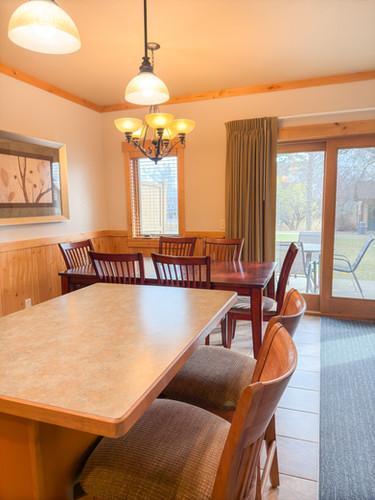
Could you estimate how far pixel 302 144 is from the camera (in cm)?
389

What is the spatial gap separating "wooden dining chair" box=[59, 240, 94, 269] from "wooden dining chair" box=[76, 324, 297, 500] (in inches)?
84.8

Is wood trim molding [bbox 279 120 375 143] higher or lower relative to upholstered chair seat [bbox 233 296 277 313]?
higher

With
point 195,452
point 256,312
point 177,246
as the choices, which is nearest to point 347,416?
point 256,312

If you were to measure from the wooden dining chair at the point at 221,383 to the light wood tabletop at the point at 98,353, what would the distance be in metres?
0.27

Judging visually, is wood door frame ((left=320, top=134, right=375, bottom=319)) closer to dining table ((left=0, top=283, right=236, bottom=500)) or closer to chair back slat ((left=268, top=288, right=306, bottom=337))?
chair back slat ((left=268, top=288, right=306, bottom=337))

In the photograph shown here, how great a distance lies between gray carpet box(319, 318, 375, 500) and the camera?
160 cm

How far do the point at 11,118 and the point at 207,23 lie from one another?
202cm

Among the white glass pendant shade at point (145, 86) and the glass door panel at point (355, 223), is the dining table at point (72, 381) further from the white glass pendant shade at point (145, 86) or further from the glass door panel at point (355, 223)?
the glass door panel at point (355, 223)

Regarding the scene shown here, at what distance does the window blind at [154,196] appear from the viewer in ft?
14.6

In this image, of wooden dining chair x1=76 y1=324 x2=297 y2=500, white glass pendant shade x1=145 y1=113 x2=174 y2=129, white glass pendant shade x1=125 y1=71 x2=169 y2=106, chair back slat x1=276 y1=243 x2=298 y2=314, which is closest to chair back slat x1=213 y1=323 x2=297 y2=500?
wooden dining chair x1=76 y1=324 x2=297 y2=500

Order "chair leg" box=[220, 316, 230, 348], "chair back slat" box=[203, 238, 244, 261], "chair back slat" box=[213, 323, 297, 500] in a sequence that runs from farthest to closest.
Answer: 1. "chair back slat" box=[203, 238, 244, 261]
2. "chair leg" box=[220, 316, 230, 348]
3. "chair back slat" box=[213, 323, 297, 500]

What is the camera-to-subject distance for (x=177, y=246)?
3605mm

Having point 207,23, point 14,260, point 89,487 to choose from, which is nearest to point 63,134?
point 14,260

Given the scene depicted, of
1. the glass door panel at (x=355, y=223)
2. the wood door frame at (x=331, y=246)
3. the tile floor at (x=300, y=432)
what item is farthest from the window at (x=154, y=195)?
the tile floor at (x=300, y=432)
